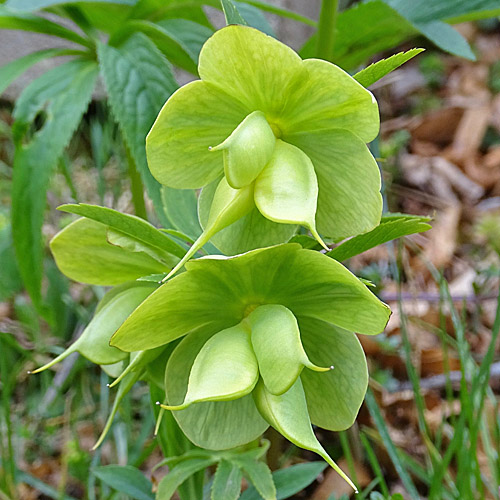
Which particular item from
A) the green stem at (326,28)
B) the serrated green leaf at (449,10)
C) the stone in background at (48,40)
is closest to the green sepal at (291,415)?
the green stem at (326,28)

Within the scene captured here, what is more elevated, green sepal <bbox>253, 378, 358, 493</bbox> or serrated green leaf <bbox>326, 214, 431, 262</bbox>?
serrated green leaf <bbox>326, 214, 431, 262</bbox>

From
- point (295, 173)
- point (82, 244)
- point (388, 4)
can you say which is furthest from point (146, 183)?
point (388, 4)

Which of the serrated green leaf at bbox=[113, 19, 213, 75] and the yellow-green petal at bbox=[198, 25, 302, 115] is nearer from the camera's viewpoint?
the yellow-green petal at bbox=[198, 25, 302, 115]

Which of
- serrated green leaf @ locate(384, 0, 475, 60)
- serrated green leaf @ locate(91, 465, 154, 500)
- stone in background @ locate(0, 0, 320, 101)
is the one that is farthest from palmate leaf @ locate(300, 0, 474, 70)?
stone in background @ locate(0, 0, 320, 101)

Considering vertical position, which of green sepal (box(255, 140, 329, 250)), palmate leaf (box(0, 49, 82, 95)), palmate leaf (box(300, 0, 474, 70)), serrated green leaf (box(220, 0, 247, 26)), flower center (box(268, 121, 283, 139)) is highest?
serrated green leaf (box(220, 0, 247, 26))

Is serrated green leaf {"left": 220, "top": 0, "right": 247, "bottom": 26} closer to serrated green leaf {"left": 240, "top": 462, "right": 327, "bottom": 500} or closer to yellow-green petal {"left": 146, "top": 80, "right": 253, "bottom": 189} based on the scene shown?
yellow-green petal {"left": 146, "top": 80, "right": 253, "bottom": 189}

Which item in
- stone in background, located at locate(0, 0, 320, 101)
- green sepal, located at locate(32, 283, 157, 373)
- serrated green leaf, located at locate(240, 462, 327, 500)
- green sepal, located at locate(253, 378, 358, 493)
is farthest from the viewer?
stone in background, located at locate(0, 0, 320, 101)

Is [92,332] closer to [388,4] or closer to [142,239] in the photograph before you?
[142,239]
